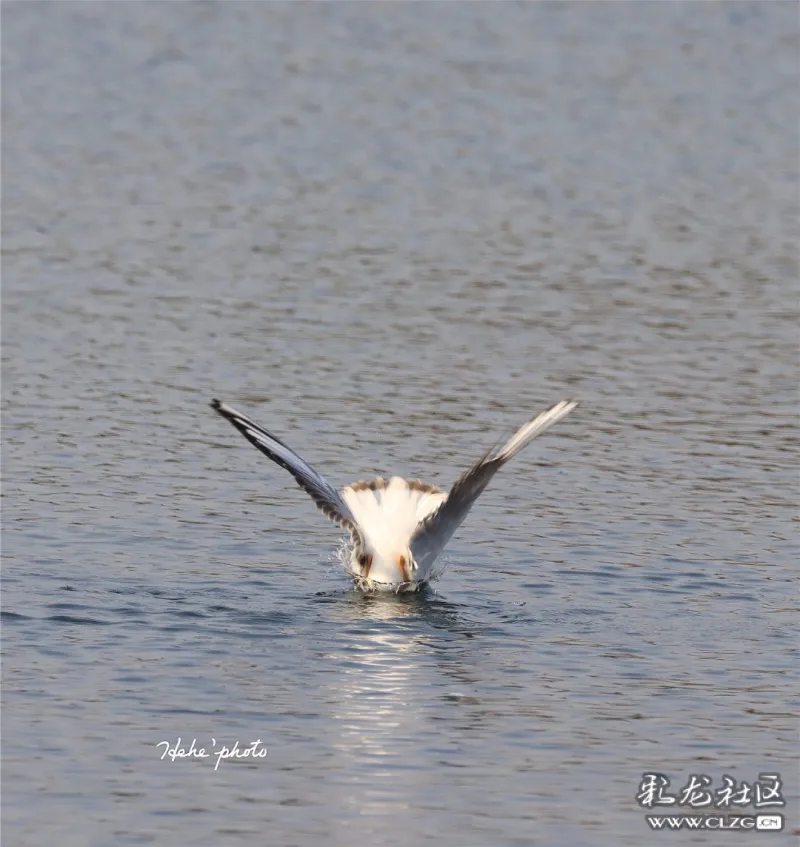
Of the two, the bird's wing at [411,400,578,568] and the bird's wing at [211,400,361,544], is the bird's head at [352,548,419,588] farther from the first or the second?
the bird's wing at [211,400,361,544]

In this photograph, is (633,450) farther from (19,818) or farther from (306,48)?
(306,48)

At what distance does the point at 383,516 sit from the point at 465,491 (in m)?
1.01

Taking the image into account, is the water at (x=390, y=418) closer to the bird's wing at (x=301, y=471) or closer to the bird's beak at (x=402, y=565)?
the bird's beak at (x=402, y=565)

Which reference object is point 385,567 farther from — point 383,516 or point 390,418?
point 390,418

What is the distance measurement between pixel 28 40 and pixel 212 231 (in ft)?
45.7

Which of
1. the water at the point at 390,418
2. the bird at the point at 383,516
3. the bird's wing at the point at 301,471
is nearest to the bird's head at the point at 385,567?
the bird at the point at 383,516

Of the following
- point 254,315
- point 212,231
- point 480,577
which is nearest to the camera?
point 480,577

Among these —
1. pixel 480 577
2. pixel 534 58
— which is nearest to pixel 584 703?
pixel 480 577

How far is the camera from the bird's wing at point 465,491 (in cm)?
1388

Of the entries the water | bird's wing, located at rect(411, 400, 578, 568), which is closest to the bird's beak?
bird's wing, located at rect(411, 400, 578, 568)

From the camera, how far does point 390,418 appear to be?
19328mm

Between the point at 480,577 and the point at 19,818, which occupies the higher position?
the point at 480,577

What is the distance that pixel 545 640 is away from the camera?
44.7 feet

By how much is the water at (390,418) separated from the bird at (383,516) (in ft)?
0.98
